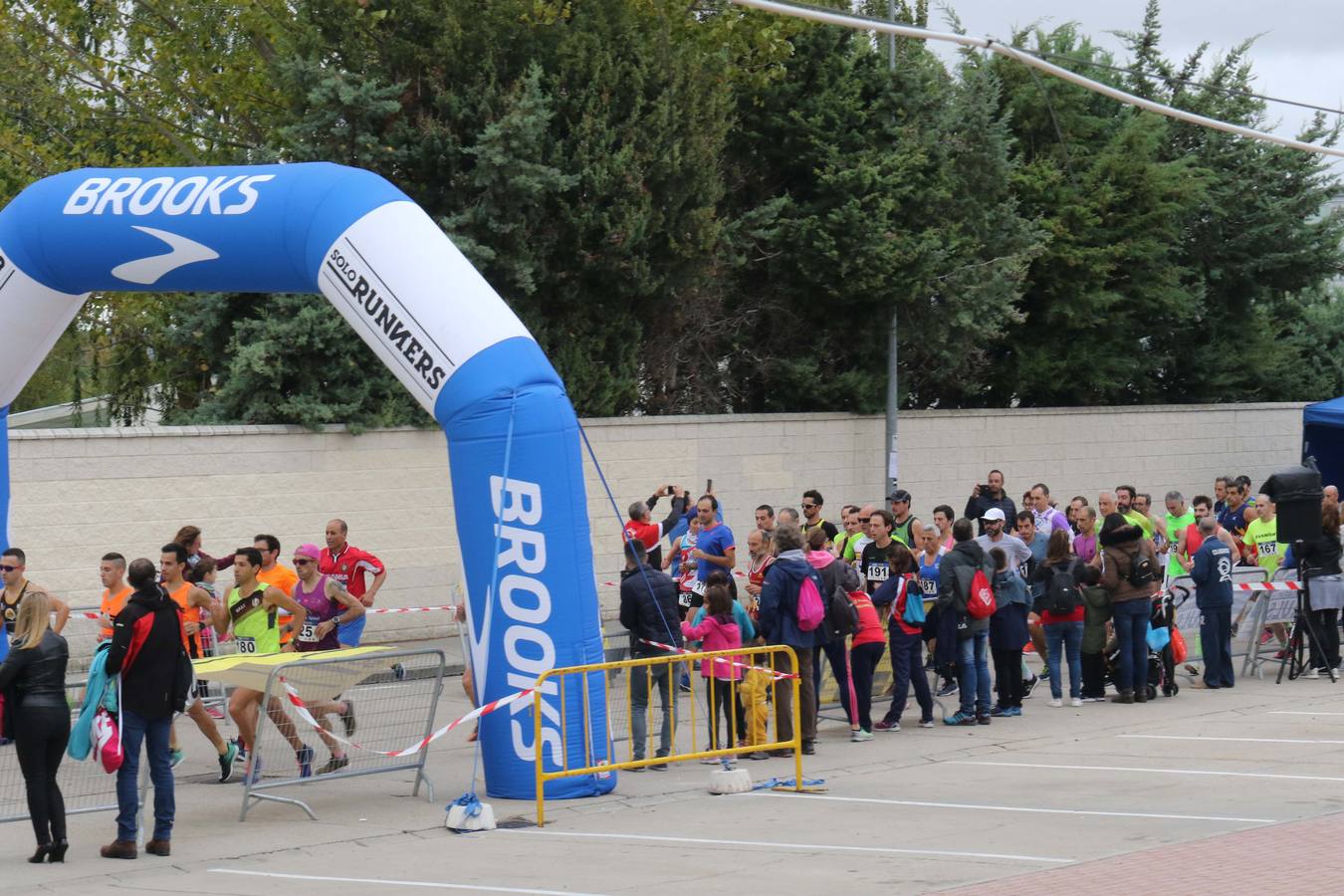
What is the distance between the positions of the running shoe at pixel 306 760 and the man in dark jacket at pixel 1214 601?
8.76 m

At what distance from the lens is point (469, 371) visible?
37.7 feet

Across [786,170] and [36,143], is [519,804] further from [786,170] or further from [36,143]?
[36,143]

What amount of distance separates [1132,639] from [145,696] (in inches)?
365

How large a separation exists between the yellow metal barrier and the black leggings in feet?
9.22

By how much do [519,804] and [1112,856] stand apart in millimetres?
3884

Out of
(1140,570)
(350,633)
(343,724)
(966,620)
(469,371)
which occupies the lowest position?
(343,724)

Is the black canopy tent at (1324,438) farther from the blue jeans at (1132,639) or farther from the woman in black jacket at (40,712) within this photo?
the woman in black jacket at (40,712)

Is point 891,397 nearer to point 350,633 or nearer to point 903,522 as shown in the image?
point 903,522

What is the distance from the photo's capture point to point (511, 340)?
38.3 ft

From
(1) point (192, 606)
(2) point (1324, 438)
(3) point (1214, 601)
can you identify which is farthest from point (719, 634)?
(2) point (1324, 438)

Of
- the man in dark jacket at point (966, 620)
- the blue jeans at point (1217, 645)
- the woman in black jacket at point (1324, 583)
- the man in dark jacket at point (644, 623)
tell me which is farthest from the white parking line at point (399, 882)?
the woman in black jacket at point (1324, 583)

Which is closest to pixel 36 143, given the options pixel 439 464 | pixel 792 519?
pixel 439 464

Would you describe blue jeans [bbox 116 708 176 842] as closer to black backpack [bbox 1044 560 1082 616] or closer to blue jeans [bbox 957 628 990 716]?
blue jeans [bbox 957 628 990 716]

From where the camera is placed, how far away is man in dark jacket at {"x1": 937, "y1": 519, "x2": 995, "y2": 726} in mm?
14273
